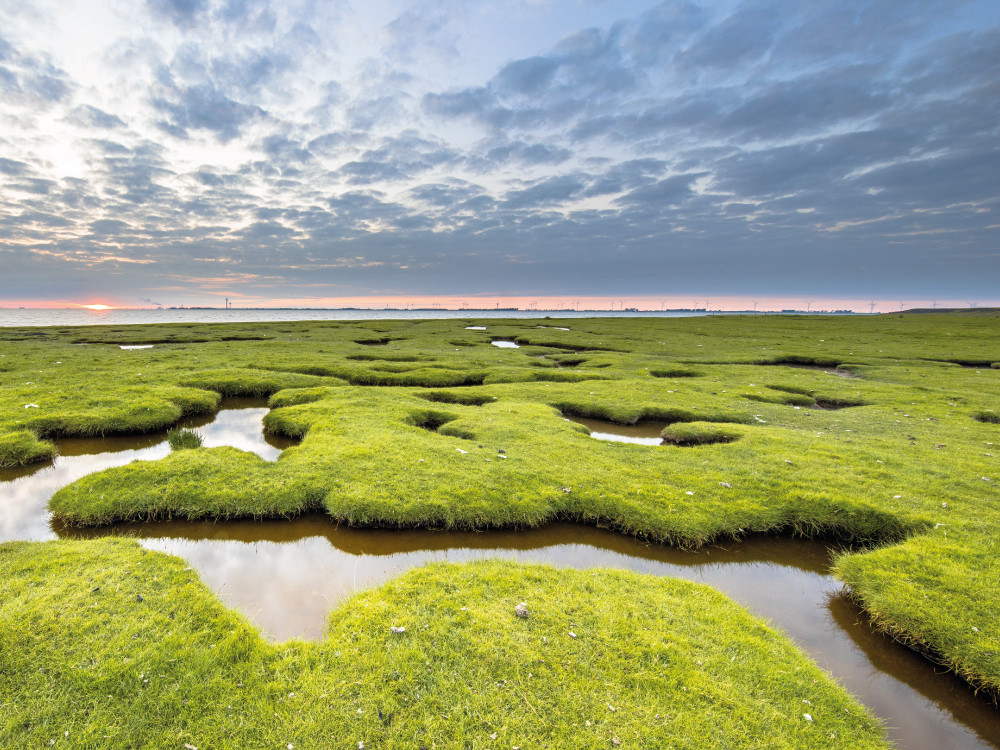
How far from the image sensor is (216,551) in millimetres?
9609

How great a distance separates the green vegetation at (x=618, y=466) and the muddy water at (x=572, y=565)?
0.42 meters

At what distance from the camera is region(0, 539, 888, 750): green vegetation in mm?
5191

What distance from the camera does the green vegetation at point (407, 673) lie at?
519cm

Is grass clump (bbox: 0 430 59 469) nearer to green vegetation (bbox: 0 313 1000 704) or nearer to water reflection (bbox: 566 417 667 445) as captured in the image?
green vegetation (bbox: 0 313 1000 704)

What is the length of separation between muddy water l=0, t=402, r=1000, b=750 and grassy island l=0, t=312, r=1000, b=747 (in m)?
0.44

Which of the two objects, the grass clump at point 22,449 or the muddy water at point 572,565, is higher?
the grass clump at point 22,449

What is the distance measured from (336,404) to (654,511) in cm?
1467

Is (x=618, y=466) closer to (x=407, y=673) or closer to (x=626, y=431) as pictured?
(x=626, y=431)

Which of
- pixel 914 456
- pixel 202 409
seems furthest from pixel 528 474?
pixel 202 409

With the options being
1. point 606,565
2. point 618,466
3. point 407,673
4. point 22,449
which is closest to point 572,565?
point 606,565

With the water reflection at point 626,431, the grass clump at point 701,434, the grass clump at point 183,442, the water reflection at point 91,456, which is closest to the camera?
the water reflection at point 91,456

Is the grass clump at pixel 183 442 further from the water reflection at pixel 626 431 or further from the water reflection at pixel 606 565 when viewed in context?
the water reflection at pixel 626 431

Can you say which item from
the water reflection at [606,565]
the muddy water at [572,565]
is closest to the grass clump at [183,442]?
the muddy water at [572,565]

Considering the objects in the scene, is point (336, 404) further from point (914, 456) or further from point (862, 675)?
point (914, 456)
